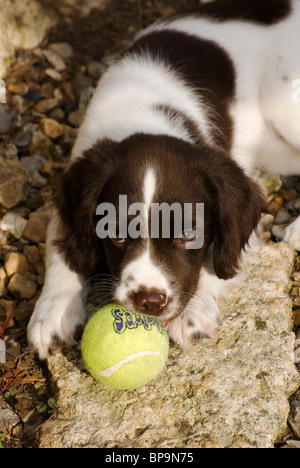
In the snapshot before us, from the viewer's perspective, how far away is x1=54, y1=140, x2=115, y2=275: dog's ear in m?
3.19

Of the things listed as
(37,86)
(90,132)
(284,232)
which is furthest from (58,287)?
(37,86)

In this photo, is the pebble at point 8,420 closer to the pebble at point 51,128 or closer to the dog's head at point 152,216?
the dog's head at point 152,216

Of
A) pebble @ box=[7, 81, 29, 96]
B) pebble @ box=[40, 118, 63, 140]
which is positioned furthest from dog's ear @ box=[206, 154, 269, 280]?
pebble @ box=[7, 81, 29, 96]

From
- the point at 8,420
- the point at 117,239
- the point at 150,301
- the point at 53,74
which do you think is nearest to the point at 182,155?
the point at 117,239

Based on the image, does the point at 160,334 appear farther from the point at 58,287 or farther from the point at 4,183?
the point at 4,183

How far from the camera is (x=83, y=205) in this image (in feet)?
10.6

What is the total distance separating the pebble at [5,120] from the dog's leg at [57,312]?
1.83m

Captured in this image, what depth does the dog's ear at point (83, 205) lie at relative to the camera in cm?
319

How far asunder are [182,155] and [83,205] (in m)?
0.60

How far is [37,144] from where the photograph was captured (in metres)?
4.83

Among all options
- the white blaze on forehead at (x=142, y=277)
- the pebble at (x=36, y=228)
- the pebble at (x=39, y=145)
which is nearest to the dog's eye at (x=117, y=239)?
the white blaze on forehead at (x=142, y=277)

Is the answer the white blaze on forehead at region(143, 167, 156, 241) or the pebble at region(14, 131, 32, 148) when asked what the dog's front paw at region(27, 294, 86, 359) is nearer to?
the white blaze on forehead at region(143, 167, 156, 241)

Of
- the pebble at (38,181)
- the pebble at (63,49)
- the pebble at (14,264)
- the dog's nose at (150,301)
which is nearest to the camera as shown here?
the dog's nose at (150,301)

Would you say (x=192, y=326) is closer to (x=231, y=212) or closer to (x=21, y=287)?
(x=231, y=212)
